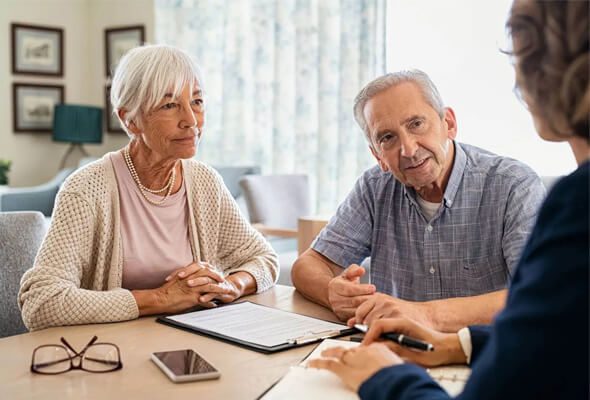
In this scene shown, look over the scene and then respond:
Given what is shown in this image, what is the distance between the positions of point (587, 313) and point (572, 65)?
249 mm

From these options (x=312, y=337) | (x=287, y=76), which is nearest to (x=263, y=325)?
(x=312, y=337)

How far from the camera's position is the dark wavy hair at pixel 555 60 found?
0.71 meters

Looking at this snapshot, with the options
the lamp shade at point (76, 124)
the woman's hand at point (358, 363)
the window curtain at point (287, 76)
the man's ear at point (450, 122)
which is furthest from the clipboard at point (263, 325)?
the lamp shade at point (76, 124)

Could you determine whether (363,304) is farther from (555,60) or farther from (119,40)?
(119,40)

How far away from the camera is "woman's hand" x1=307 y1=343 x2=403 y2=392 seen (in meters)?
0.94

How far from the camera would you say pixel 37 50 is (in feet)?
20.0

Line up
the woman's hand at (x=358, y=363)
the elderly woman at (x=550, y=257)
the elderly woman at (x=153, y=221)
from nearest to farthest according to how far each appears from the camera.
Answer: the elderly woman at (x=550, y=257)
the woman's hand at (x=358, y=363)
the elderly woman at (x=153, y=221)

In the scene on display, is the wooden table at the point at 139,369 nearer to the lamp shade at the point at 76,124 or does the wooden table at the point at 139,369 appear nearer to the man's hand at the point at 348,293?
the man's hand at the point at 348,293

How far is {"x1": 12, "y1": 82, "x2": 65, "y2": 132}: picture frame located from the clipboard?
16.4 feet

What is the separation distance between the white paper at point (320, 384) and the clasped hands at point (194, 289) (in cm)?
48

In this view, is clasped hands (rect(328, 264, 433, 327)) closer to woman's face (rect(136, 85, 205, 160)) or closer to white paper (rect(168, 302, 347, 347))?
white paper (rect(168, 302, 347, 347))

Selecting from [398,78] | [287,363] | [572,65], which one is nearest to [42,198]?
[398,78]

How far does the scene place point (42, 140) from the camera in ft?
20.4

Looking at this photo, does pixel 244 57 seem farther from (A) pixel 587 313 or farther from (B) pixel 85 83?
(A) pixel 587 313
